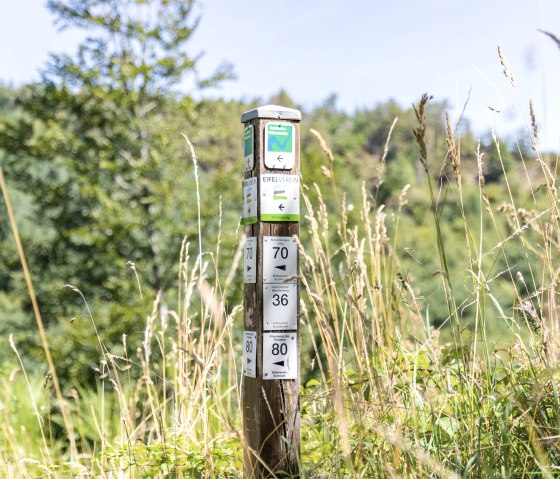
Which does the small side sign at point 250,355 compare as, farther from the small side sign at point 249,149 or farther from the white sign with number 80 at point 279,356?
the small side sign at point 249,149

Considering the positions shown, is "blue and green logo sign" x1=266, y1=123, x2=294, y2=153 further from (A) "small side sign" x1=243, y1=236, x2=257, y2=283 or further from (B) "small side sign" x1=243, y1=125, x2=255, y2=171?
(A) "small side sign" x1=243, y1=236, x2=257, y2=283

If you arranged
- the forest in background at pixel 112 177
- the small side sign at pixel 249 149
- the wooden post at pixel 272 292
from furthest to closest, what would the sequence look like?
the forest in background at pixel 112 177 → the small side sign at pixel 249 149 → the wooden post at pixel 272 292

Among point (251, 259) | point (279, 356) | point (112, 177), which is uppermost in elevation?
point (112, 177)

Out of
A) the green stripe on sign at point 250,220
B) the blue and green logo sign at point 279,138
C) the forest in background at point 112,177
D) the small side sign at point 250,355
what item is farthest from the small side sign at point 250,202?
the forest in background at point 112,177

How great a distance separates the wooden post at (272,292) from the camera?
2166 millimetres

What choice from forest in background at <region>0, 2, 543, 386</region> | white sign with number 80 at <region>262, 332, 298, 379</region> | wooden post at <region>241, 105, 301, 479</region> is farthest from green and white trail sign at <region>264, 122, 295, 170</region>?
→ forest in background at <region>0, 2, 543, 386</region>

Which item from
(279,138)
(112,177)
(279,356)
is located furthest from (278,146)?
(112,177)

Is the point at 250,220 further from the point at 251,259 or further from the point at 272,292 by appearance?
the point at 272,292

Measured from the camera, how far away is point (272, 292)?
86.6 inches

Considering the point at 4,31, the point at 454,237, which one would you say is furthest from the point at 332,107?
the point at 4,31

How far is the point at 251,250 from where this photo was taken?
226 cm

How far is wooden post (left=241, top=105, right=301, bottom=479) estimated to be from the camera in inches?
85.3

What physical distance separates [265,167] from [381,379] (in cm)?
76

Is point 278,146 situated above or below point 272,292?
above
